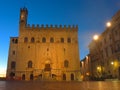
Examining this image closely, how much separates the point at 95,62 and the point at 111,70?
11165 millimetres

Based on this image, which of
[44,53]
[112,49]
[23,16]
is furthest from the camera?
[23,16]

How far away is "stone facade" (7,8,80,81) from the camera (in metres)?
37.0

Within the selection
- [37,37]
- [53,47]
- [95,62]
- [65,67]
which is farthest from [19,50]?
[95,62]

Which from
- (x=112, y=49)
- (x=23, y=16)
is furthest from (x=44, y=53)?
(x=112, y=49)

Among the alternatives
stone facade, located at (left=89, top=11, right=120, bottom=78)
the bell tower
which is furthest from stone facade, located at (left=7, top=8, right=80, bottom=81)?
stone facade, located at (left=89, top=11, right=120, bottom=78)

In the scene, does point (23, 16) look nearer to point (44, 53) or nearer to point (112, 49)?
point (44, 53)

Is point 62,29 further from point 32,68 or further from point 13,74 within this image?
point 13,74

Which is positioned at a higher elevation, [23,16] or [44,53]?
[23,16]

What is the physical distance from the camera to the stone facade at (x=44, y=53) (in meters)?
37.0

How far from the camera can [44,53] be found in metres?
37.9

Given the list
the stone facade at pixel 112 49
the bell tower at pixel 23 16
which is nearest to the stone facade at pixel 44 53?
the bell tower at pixel 23 16

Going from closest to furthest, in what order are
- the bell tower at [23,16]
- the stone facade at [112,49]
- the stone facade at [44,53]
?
1. the stone facade at [112,49]
2. the stone facade at [44,53]
3. the bell tower at [23,16]

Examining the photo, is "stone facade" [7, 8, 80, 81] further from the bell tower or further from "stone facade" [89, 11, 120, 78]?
"stone facade" [89, 11, 120, 78]

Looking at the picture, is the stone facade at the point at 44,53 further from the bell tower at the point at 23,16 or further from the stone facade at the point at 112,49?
the stone facade at the point at 112,49
